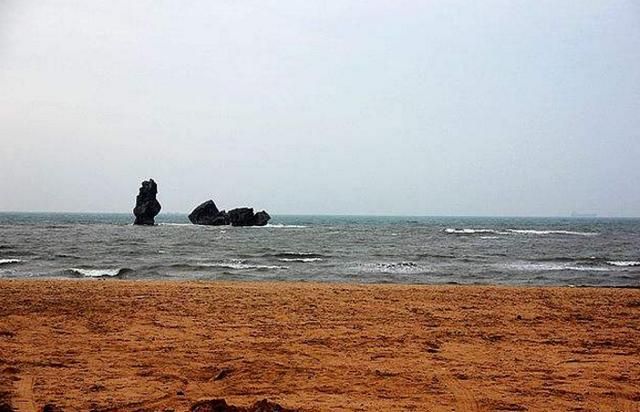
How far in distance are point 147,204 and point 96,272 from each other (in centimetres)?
6272

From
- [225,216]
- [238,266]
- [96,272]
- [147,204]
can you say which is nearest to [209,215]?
[225,216]

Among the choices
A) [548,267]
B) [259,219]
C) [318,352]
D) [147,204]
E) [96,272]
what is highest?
[147,204]

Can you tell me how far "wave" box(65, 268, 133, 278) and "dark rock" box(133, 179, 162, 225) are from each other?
201 feet

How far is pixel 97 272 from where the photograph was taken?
19766 mm

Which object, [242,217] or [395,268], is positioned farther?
[242,217]

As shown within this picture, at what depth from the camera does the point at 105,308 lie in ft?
31.3

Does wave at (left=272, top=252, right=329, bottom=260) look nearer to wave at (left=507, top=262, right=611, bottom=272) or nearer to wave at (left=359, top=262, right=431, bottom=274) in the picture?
wave at (left=359, top=262, right=431, bottom=274)

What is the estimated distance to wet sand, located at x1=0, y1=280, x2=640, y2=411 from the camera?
4.87 meters

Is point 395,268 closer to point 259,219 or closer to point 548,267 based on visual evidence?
point 548,267

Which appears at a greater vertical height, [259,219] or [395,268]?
[259,219]

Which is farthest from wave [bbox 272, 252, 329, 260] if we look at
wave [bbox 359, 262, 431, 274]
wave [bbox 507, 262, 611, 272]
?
wave [bbox 507, 262, 611, 272]

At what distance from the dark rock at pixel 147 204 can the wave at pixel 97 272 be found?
201ft

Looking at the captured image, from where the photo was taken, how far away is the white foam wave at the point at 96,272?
62.0 ft

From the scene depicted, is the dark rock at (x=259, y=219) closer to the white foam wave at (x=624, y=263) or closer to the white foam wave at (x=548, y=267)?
the white foam wave at (x=548, y=267)
